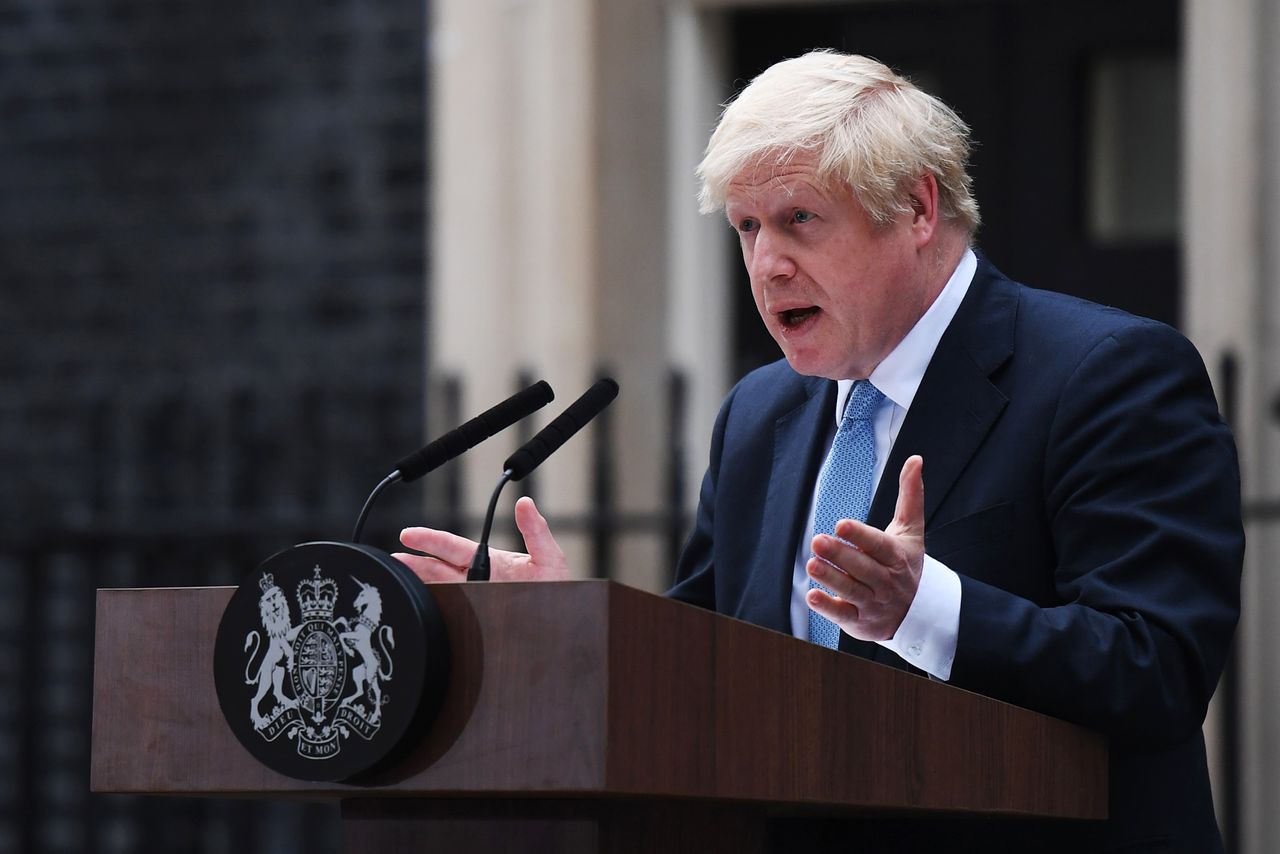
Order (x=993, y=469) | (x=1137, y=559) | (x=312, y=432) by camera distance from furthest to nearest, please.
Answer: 1. (x=312, y=432)
2. (x=993, y=469)
3. (x=1137, y=559)

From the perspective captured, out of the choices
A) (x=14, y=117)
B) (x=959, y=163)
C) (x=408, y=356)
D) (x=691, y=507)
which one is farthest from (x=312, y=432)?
(x=959, y=163)

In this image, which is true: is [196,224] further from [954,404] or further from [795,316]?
[954,404]

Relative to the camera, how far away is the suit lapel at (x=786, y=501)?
2.46 meters

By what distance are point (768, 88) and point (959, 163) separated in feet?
0.96

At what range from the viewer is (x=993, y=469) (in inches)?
91.8

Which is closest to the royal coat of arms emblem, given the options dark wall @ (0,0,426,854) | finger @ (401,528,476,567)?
finger @ (401,528,476,567)

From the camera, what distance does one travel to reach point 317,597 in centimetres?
168

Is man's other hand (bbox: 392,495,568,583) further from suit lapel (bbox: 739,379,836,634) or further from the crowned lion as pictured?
the crowned lion

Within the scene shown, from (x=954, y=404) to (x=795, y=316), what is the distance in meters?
0.22

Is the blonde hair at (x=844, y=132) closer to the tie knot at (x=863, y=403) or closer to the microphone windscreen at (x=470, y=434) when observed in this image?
the tie knot at (x=863, y=403)

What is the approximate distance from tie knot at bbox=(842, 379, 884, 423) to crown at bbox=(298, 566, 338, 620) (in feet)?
3.29

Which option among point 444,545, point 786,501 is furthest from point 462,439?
point 786,501

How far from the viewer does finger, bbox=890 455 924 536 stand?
194 centimetres

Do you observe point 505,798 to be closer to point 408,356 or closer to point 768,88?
point 768,88
